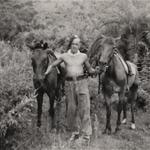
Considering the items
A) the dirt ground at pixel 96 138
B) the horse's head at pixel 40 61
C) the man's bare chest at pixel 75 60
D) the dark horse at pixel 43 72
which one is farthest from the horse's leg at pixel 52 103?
the man's bare chest at pixel 75 60

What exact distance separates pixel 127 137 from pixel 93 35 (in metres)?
6.88

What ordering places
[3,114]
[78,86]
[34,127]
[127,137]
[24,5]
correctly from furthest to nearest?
[24,5] < [127,137] < [34,127] < [78,86] < [3,114]

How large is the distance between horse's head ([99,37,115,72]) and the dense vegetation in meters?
1.86

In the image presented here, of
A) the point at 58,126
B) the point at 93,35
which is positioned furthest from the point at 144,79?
the point at 58,126

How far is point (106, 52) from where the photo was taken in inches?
310

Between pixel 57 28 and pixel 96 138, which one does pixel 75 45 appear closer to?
pixel 96 138

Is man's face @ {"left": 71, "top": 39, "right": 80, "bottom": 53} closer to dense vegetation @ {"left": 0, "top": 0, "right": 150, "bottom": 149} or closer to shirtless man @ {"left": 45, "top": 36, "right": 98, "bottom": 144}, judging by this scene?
shirtless man @ {"left": 45, "top": 36, "right": 98, "bottom": 144}

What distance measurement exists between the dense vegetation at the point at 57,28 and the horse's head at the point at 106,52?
1863mm

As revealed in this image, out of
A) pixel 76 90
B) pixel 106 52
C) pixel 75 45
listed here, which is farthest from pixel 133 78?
pixel 75 45

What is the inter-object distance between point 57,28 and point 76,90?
9192 mm

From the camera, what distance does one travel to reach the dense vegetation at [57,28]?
6.73m

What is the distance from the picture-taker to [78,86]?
703 cm

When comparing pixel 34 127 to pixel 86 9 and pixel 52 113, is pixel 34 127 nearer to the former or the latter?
pixel 52 113

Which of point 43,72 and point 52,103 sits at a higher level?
point 43,72
